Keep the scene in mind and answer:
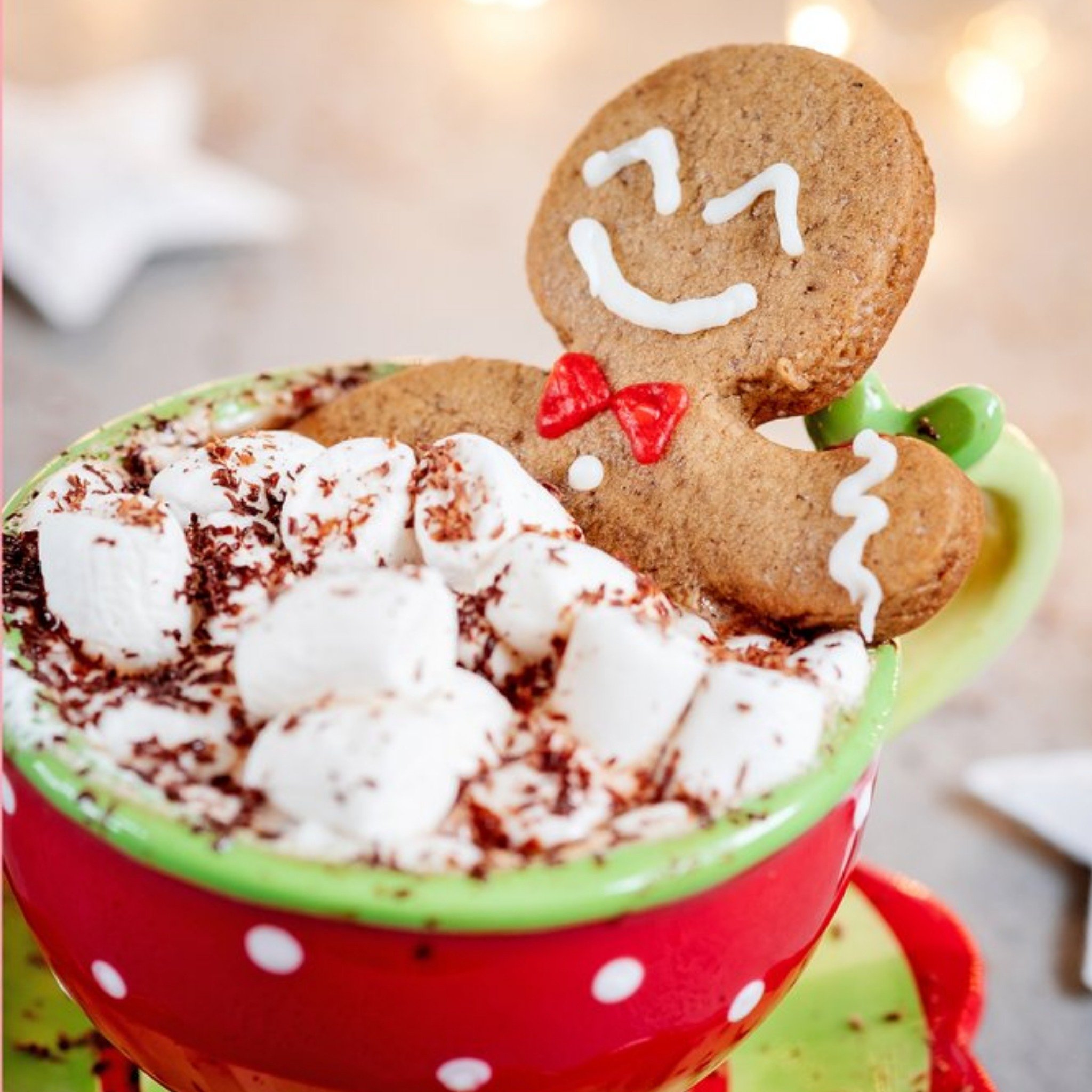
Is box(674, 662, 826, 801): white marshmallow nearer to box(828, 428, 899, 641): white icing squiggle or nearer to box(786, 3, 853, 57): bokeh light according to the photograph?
box(828, 428, 899, 641): white icing squiggle

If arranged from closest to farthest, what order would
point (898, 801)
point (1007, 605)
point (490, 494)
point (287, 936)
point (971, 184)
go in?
point (287, 936) → point (490, 494) → point (1007, 605) → point (898, 801) → point (971, 184)

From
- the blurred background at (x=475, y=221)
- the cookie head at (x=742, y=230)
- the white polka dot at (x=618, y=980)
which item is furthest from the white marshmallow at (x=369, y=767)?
the blurred background at (x=475, y=221)

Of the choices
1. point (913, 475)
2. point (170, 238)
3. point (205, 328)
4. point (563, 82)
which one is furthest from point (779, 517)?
point (563, 82)

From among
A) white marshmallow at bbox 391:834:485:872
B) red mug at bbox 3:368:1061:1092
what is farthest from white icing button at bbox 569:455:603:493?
white marshmallow at bbox 391:834:485:872

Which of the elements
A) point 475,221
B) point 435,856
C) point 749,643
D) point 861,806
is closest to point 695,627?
point 749,643

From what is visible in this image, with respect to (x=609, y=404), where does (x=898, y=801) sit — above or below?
below

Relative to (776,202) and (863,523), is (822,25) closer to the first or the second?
(776,202)

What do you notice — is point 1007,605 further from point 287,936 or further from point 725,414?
point 287,936
